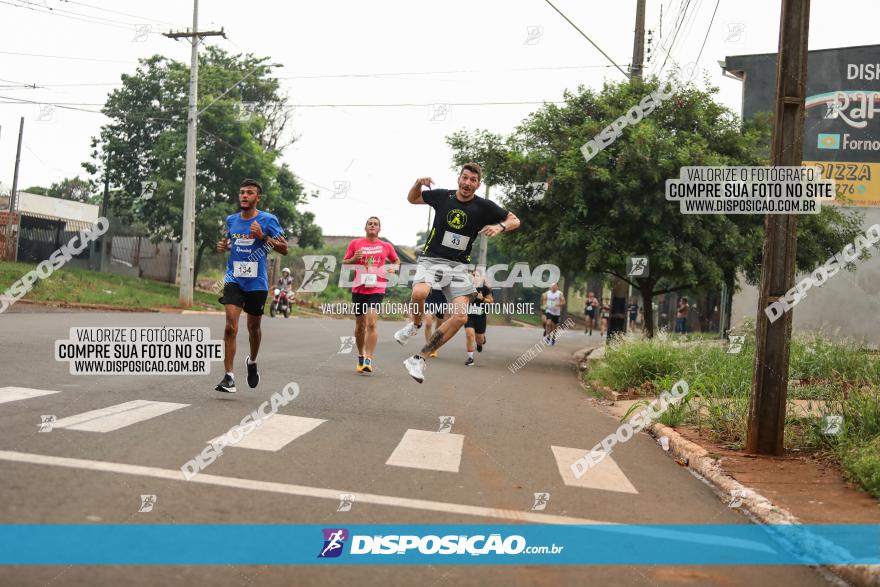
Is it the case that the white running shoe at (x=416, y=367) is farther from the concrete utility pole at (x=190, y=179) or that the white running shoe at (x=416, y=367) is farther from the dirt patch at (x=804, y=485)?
the concrete utility pole at (x=190, y=179)

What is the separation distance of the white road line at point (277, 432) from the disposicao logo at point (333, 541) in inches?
83.4

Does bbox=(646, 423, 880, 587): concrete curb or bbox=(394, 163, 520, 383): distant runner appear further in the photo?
bbox=(394, 163, 520, 383): distant runner

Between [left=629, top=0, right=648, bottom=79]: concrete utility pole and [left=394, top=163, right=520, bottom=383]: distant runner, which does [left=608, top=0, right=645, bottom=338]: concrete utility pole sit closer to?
[left=629, top=0, right=648, bottom=79]: concrete utility pole

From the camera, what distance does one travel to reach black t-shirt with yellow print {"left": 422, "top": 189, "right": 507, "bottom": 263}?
9.96 metres

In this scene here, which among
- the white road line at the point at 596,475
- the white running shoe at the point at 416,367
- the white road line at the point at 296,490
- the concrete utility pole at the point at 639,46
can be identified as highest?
the concrete utility pole at the point at 639,46

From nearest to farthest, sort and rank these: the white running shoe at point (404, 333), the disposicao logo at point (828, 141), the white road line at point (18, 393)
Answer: the white road line at point (18, 393)
the white running shoe at point (404, 333)
the disposicao logo at point (828, 141)

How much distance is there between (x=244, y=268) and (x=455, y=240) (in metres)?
2.23

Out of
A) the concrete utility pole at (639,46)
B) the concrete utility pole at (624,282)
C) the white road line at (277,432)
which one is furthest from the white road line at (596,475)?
the concrete utility pole at (639,46)

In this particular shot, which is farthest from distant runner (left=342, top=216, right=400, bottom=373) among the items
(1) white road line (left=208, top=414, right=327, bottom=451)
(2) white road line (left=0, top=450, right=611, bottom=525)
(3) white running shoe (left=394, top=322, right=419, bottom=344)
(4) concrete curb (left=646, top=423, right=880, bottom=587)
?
(2) white road line (left=0, top=450, right=611, bottom=525)

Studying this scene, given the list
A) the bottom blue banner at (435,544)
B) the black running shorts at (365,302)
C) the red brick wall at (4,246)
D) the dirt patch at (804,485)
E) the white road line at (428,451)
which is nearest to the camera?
the bottom blue banner at (435,544)

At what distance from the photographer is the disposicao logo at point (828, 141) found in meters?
27.6

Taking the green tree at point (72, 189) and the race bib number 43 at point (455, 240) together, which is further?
the green tree at point (72, 189)

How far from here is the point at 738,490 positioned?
21.1ft

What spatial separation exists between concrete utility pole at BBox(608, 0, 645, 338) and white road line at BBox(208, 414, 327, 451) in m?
13.6
